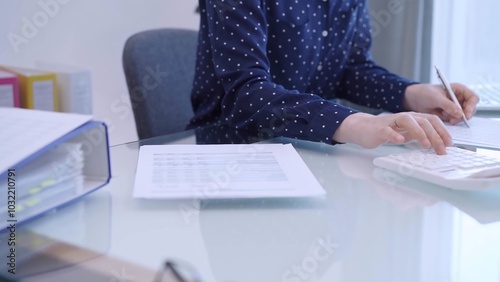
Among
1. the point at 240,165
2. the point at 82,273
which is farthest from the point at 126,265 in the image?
the point at 240,165

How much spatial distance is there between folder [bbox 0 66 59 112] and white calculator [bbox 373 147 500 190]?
84cm

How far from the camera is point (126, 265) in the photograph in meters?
0.51

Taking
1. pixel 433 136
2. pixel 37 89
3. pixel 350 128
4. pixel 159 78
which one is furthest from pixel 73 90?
pixel 433 136

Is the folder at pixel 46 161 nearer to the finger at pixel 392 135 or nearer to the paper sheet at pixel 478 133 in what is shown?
the finger at pixel 392 135

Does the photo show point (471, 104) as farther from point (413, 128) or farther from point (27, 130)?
point (27, 130)

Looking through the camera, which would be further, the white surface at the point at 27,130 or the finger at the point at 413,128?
the finger at the point at 413,128

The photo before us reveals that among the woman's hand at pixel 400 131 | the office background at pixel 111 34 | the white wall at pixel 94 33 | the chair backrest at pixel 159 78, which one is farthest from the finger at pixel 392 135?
the white wall at pixel 94 33

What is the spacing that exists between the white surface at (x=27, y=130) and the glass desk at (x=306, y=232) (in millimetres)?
75

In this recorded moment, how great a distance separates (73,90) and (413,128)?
919mm

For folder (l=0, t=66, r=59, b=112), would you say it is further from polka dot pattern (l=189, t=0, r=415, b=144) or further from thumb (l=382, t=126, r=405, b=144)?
thumb (l=382, t=126, r=405, b=144)

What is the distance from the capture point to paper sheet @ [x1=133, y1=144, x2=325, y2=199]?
2.11ft

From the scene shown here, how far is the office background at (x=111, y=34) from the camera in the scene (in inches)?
65.6

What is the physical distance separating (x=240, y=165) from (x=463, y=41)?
117 cm

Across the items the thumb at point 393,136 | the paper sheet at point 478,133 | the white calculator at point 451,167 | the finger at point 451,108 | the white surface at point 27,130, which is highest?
the white surface at point 27,130
